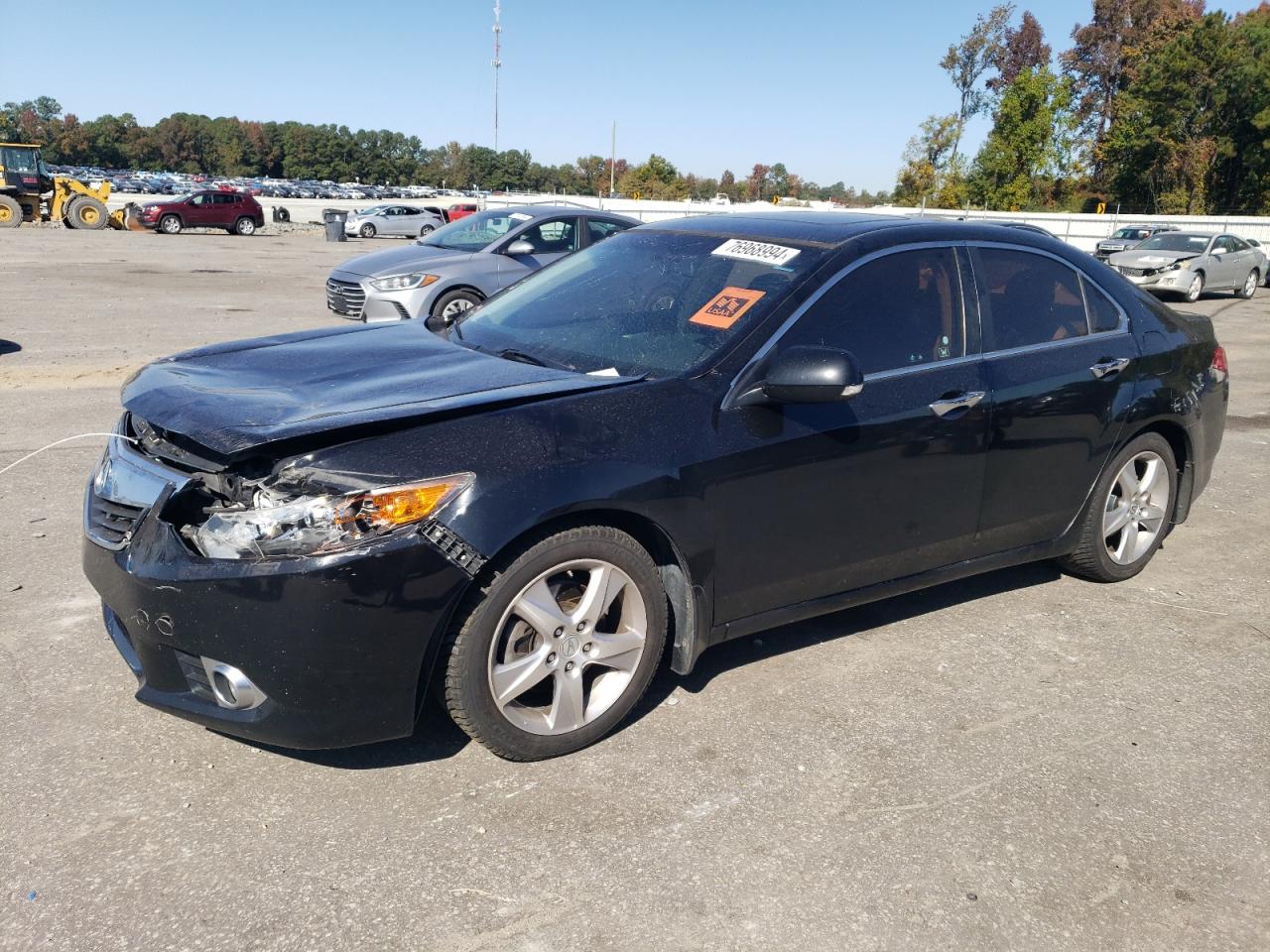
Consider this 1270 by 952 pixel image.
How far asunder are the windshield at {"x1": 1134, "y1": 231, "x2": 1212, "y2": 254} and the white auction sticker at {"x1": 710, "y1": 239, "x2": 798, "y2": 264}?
21.3 m

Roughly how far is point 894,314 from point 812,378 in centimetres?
80

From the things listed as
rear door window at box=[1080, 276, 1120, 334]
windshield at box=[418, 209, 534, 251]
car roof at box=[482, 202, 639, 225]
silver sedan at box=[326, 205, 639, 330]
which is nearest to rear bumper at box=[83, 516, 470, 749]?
rear door window at box=[1080, 276, 1120, 334]

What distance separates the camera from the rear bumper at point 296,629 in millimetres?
2801

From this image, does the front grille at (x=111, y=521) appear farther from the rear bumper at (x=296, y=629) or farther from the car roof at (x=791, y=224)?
the car roof at (x=791, y=224)

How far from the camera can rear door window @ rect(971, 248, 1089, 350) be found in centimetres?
433

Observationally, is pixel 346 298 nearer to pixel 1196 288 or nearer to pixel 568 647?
pixel 568 647

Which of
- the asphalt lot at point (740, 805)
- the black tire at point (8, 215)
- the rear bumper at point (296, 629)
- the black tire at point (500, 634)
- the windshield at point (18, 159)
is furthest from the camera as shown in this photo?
the windshield at point (18, 159)

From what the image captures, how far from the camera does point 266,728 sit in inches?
116

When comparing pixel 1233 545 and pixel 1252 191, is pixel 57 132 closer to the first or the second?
pixel 1252 191

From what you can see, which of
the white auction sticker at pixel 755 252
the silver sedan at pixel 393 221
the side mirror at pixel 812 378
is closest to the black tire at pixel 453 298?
the white auction sticker at pixel 755 252

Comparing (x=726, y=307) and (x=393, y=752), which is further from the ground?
(x=726, y=307)

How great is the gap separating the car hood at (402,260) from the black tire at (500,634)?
30.3ft

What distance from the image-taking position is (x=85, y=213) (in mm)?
35500

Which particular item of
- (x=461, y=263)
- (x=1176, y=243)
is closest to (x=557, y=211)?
(x=461, y=263)
